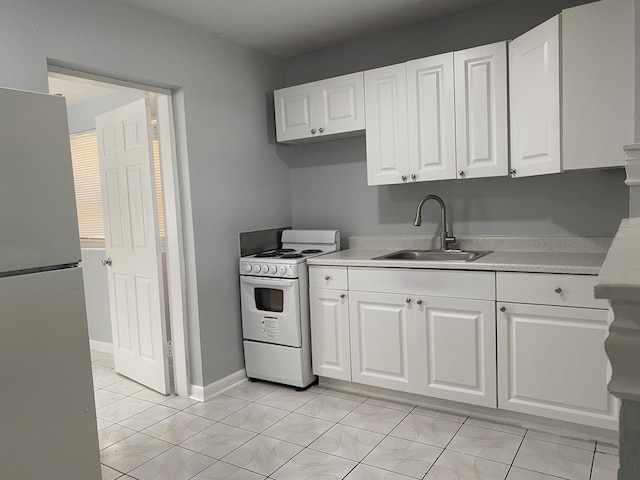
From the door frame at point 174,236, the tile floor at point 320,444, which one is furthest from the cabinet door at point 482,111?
the door frame at point 174,236

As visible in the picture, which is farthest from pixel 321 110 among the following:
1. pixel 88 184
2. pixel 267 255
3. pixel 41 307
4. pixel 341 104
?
pixel 88 184

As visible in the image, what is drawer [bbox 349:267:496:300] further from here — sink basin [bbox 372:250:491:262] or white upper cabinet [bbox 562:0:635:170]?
white upper cabinet [bbox 562:0:635:170]

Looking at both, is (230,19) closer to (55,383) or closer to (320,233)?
(320,233)

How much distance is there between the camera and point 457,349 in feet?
8.75

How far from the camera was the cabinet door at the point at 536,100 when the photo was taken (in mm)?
2379

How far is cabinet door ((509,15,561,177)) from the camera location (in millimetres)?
2379

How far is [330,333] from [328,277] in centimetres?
38

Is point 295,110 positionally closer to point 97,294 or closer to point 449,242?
point 449,242

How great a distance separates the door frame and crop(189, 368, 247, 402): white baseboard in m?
0.06

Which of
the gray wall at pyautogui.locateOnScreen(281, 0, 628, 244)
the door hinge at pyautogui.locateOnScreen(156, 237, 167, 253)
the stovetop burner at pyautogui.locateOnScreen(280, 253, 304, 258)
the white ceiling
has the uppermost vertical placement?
the white ceiling

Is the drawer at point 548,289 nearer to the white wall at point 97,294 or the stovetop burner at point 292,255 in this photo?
the stovetop burner at point 292,255

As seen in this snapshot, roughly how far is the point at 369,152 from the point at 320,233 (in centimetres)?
75

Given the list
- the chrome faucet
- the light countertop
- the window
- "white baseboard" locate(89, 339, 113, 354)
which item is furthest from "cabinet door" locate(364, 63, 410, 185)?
"white baseboard" locate(89, 339, 113, 354)

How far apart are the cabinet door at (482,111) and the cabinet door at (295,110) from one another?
107cm
